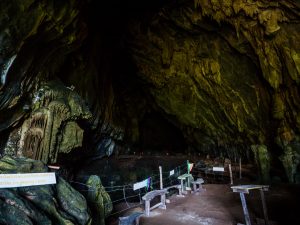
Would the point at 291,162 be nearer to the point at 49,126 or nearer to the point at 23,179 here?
the point at 49,126

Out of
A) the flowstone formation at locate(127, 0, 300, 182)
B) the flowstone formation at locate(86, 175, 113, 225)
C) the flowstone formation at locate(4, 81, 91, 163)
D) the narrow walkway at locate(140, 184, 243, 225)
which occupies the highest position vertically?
the flowstone formation at locate(127, 0, 300, 182)

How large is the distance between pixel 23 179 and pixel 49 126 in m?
6.20

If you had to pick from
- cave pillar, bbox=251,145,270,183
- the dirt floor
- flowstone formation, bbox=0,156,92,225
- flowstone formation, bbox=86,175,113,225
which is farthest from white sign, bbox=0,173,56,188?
cave pillar, bbox=251,145,270,183

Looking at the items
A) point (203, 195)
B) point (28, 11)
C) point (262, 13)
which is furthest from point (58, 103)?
point (262, 13)

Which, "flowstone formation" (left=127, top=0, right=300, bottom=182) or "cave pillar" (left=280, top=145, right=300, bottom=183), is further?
"cave pillar" (left=280, top=145, right=300, bottom=183)

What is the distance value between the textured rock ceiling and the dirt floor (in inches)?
153

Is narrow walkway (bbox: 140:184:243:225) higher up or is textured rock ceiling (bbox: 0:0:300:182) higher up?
textured rock ceiling (bbox: 0:0:300:182)

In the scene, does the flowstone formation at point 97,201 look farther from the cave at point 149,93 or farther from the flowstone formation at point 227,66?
the flowstone formation at point 227,66

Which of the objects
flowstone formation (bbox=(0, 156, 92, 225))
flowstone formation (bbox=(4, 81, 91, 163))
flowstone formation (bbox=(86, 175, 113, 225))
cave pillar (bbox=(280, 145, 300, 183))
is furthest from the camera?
cave pillar (bbox=(280, 145, 300, 183))

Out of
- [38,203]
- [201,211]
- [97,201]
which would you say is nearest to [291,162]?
[201,211]

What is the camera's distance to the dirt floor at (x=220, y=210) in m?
6.56

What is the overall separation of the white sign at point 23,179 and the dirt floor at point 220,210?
3006 millimetres

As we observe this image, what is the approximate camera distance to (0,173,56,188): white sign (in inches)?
159

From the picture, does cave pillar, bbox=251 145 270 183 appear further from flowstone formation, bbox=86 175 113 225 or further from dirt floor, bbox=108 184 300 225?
flowstone formation, bbox=86 175 113 225
